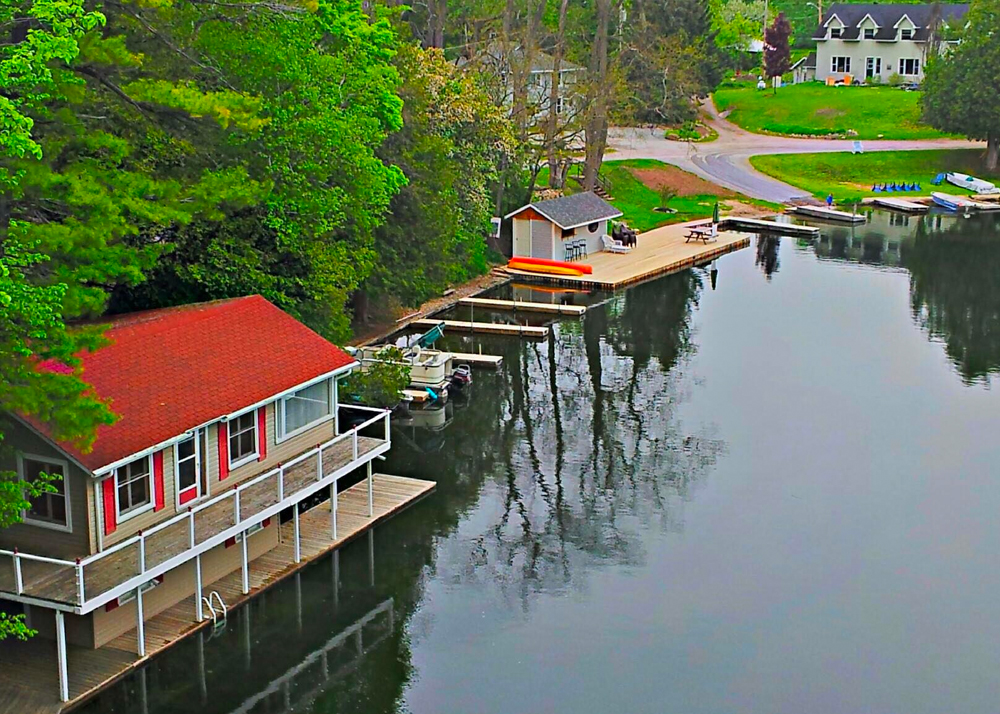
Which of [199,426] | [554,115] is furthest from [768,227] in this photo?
[199,426]

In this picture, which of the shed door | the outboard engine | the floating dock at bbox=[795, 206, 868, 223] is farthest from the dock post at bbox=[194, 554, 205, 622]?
the floating dock at bbox=[795, 206, 868, 223]

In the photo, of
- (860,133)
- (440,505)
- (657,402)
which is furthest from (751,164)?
(440,505)

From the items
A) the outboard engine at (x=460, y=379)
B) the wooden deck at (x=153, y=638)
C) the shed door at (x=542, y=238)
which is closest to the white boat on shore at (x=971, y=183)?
the shed door at (x=542, y=238)

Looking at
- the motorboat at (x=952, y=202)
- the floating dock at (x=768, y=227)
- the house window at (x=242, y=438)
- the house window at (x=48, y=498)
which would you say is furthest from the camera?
the motorboat at (x=952, y=202)

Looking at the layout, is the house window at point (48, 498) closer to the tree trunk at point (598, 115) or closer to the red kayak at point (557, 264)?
the red kayak at point (557, 264)

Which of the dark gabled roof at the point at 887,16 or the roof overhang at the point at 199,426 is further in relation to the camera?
the dark gabled roof at the point at 887,16

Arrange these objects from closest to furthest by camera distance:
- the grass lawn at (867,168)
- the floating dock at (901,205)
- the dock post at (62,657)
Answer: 1. the dock post at (62,657)
2. the floating dock at (901,205)
3. the grass lawn at (867,168)
